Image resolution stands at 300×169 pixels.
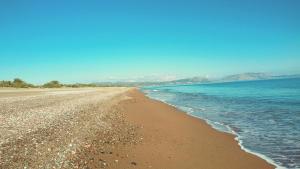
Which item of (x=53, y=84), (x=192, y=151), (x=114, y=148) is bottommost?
(x=192, y=151)

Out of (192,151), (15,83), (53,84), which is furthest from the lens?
(53,84)

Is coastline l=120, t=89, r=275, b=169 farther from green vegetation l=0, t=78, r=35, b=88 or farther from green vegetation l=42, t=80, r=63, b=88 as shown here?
green vegetation l=42, t=80, r=63, b=88

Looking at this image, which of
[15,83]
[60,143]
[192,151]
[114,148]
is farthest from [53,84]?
[192,151]

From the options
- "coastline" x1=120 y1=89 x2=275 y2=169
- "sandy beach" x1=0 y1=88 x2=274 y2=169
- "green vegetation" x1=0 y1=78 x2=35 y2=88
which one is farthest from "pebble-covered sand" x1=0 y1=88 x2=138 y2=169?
"green vegetation" x1=0 y1=78 x2=35 y2=88

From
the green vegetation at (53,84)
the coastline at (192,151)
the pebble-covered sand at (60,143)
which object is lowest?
the coastline at (192,151)

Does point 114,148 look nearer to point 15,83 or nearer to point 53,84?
point 15,83

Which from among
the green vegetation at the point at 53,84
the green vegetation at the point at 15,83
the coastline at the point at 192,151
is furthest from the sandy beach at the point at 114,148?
the green vegetation at the point at 53,84

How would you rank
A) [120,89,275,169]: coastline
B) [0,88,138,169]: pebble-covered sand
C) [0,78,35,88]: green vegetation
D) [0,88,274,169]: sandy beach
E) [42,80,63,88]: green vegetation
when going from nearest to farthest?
[0,88,138,169]: pebble-covered sand < [0,88,274,169]: sandy beach < [120,89,275,169]: coastline < [0,78,35,88]: green vegetation < [42,80,63,88]: green vegetation

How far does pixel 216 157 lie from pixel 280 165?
2.16m

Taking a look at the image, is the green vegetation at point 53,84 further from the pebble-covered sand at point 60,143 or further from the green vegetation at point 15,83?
the pebble-covered sand at point 60,143

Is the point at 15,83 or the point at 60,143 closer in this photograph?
the point at 60,143

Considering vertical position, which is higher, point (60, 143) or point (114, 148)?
point (60, 143)

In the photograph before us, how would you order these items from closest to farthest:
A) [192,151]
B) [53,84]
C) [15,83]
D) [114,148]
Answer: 1. [114,148]
2. [192,151]
3. [15,83]
4. [53,84]

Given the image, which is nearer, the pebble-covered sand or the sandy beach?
the pebble-covered sand
